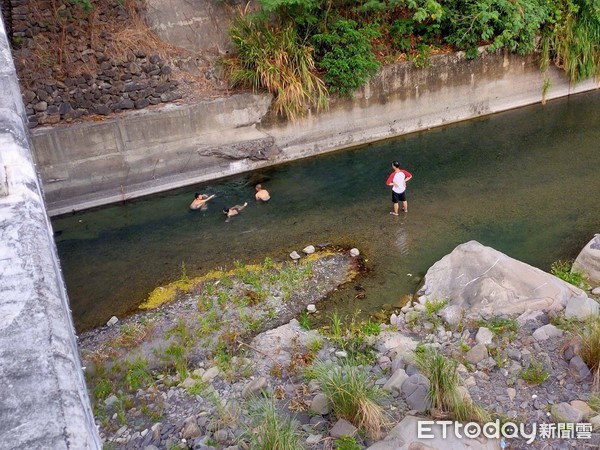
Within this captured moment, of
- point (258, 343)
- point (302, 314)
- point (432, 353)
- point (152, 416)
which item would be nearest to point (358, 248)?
point (302, 314)

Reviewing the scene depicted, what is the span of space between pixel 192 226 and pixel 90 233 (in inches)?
94.8

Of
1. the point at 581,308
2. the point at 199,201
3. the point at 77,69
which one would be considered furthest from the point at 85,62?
the point at 581,308

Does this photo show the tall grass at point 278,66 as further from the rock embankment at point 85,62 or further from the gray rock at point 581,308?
the gray rock at point 581,308

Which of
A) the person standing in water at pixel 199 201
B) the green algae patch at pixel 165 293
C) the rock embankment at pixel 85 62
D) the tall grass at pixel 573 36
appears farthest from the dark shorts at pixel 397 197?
the tall grass at pixel 573 36

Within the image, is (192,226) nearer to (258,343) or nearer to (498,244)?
(258,343)

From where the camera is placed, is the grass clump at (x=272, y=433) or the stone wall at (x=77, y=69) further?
the stone wall at (x=77, y=69)

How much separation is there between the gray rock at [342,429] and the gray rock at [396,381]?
2.76 ft

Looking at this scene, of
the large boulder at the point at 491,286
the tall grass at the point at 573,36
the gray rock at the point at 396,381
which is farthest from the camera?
the tall grass at the point at 573,36

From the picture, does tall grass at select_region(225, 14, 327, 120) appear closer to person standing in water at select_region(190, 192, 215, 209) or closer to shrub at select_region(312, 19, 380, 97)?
shrub at select_region(312, 19, 380, 97)

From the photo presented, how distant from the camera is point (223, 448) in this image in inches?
228

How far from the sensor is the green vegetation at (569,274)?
28.2 ft

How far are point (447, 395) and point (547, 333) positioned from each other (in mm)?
2158

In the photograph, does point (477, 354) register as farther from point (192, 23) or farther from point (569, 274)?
point (192, 23)

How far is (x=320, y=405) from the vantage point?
19.9 ft
